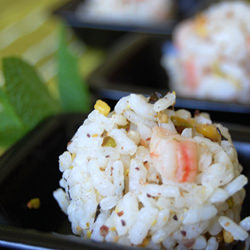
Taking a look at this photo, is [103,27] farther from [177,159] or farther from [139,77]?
[177,159]

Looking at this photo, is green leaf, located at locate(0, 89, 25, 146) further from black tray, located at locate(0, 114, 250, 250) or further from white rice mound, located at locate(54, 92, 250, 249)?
white rice mound, located at locate(54, 92, 250, 249)

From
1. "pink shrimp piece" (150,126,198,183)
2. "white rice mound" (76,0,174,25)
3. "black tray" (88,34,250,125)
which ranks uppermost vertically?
"pink shrimp piece" (150,126,198,183)

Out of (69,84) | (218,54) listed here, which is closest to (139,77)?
(218,54)

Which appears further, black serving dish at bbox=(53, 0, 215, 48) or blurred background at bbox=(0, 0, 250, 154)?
black serving dish at bbox=(53, 0, 215, 48)

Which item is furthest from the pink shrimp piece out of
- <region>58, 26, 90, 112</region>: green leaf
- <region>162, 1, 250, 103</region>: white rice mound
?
<region>162, 1, 250, 103</region>: white rice mound

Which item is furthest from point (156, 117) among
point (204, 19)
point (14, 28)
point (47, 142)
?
point (14, 28)

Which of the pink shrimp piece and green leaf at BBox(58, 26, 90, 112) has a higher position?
the pink shrimp piece

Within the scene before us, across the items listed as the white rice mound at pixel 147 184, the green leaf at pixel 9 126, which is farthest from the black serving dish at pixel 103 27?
the white rice mound at pixel 147 184

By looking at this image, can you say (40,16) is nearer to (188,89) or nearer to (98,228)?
(188,89)
